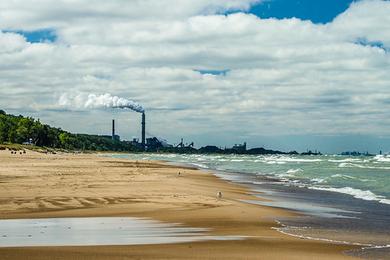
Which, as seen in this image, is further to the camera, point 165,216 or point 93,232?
point 165,216

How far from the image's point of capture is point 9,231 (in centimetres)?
1331

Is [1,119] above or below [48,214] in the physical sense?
above

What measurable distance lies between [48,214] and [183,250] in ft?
21.2

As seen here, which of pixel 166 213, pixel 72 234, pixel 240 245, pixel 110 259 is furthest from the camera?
pixel 166 213

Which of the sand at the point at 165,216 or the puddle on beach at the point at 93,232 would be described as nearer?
the sand at the point at 165,216

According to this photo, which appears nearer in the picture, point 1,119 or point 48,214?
point 48,214

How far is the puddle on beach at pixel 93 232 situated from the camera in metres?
12.2

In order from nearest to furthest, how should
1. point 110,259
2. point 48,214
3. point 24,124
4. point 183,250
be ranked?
1. point 110,259
2. point 183,250
3. point 48,214
4. point 24,124

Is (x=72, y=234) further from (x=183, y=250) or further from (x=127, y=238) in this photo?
(x=183, y=250)

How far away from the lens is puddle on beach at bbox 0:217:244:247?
40.0 ft

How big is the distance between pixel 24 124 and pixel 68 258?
5723 inches

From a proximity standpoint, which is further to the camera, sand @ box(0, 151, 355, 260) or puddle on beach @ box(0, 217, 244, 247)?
puddle on beach @ box(0, 217, 244, 247)

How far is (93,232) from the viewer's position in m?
13.5

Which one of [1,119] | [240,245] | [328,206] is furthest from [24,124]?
[240,245]
